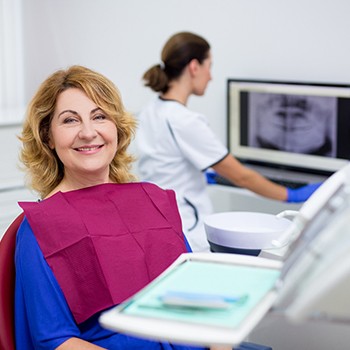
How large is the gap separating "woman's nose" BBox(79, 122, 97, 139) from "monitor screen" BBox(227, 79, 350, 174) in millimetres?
1610

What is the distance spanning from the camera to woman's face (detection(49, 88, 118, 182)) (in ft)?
4.92

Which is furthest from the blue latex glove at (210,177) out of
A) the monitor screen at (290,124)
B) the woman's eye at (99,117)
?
the woman's eye at (99,117)

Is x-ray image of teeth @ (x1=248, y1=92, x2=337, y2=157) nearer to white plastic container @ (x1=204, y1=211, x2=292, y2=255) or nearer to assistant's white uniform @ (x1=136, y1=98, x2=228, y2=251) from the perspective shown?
assistant's white uniform @ (x1=136, y1=98, x2=228, y2=251)

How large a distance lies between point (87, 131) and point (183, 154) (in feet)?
3.22

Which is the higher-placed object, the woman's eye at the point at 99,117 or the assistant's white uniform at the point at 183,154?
the woman's eye at the point at 99,117

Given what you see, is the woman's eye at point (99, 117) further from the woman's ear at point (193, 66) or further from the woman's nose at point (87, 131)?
the woman's ear at point (193, 66)

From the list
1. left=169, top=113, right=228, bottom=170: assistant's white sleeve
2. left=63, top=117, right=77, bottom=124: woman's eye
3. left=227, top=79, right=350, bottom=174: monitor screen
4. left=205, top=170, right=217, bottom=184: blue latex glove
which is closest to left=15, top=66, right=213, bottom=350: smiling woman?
left=63, top=117, right=77, bottom=124: woman's eye

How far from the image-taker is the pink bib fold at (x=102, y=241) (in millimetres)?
1363

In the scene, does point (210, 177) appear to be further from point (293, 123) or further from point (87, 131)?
point (87, 131)

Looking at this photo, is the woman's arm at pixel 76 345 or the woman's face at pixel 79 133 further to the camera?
the woman's face at pixel 79 133

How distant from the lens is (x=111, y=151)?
155cm

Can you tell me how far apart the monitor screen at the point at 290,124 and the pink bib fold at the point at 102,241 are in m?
1.54

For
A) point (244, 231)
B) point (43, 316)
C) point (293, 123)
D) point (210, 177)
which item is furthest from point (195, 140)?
point (43, 316)

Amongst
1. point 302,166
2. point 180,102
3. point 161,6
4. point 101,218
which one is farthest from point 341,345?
point 161,6
